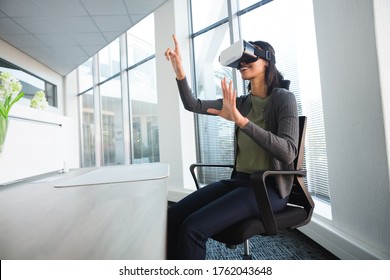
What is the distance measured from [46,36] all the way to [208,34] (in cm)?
264

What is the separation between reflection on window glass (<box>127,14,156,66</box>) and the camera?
3.30 m

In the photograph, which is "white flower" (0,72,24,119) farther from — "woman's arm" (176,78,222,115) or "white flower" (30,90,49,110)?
"woman's arm" (176,78,222,115)

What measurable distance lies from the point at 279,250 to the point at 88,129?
4996 millimetres

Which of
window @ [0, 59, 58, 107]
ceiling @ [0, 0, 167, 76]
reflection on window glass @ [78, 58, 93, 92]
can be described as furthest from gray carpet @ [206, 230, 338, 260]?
reflection on window glass @ [78, 58, 93, 92]

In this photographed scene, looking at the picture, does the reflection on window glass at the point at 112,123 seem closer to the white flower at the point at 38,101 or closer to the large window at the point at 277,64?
the large window at the point at 277,64

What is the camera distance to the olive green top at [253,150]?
934 mm

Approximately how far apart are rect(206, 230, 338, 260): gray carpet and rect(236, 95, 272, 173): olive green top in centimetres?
65

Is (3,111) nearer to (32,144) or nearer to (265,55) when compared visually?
(32,144)

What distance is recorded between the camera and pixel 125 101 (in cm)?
381

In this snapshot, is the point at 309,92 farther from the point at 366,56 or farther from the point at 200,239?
the point at 200,239

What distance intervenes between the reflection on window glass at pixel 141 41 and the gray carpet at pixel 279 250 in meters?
2.92

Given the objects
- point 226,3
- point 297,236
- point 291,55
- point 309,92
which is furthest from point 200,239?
point 226,3

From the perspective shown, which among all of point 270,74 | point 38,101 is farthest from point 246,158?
point 38,101

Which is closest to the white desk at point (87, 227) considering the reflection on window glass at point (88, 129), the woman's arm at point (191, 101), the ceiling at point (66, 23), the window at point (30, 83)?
the woman's arm at point (191, 101)
